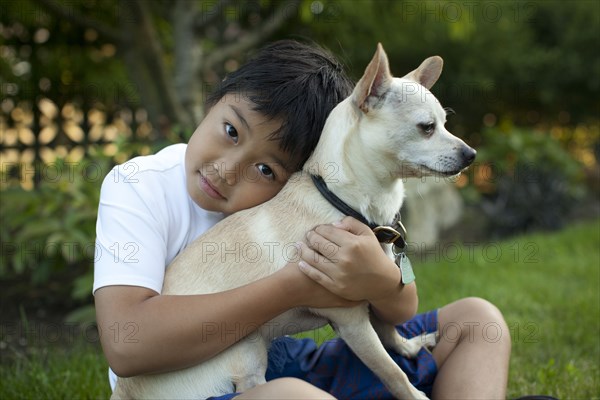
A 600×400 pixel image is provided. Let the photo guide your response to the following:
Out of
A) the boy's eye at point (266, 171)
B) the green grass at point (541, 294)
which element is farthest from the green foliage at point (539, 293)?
the boy's eye at point (266, 171)

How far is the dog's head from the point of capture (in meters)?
1.92

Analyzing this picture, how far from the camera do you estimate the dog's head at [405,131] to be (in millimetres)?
1919

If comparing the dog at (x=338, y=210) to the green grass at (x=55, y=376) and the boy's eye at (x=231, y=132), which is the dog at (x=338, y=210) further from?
the green grass at (x=55, y=376)

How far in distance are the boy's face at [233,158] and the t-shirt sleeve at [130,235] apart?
0.15 meters

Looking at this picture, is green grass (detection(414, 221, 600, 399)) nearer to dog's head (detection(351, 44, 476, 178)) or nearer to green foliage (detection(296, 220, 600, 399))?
green foliage (detection(296, 220, 600, 399))

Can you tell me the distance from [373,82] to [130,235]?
860 mm

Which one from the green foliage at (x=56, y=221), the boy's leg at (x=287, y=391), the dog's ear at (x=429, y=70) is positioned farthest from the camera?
the green foliage at (x=56, y=221)

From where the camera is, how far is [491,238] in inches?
246

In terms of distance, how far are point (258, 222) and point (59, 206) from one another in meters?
2.10

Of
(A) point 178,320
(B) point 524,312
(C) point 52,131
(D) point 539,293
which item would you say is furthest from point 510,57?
(A) point 178,320

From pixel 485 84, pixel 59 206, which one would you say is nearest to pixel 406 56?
pixel 485 84

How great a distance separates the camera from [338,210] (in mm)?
1977

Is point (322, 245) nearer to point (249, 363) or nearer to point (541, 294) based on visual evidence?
point (249, 363)

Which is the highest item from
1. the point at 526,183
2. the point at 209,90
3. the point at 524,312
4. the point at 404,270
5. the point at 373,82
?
the point at 373,82
